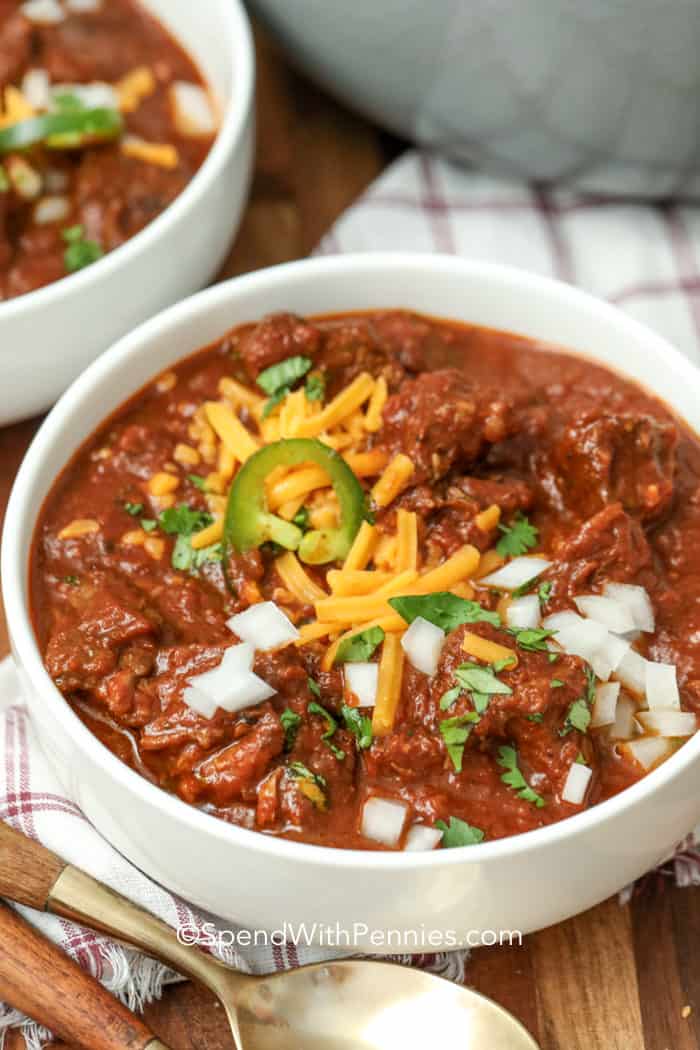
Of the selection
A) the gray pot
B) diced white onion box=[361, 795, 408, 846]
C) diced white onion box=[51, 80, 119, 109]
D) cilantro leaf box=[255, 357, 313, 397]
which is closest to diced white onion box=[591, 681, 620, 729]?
diced white onion box=[361, 795, 408, 846]

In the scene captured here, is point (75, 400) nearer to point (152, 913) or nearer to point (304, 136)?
point (152, 913)

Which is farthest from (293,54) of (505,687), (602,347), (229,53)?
(505,687)

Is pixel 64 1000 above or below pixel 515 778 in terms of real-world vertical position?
below

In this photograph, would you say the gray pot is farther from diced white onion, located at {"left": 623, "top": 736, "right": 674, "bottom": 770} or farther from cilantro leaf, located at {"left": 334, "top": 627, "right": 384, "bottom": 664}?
diced white onion, located at {"left": 623, "top": 736, "right": 674, "bottom": 770}

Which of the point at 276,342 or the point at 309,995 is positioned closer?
the point at 309,995

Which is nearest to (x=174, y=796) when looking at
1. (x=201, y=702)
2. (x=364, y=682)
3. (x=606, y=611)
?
(x=201, y=702)

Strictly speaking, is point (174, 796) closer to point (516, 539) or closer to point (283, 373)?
point (516, 539)
